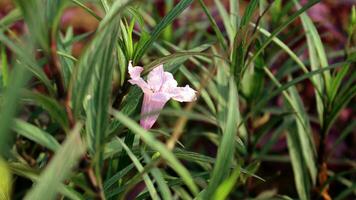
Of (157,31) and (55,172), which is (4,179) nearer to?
(55,172)

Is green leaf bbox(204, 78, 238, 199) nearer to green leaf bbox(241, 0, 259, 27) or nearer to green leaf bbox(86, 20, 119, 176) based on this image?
green leaf bbox(86, 20, 119, 176)

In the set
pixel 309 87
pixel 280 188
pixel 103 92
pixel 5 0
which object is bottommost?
pixel 280 188

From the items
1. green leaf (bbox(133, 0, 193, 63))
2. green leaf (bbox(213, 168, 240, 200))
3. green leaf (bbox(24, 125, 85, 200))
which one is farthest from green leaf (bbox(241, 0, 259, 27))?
green leaf (bbox(24, 125, 85, 200))

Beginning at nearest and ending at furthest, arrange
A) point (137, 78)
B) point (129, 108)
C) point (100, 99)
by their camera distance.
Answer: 1. point (100, 99)
2. point (137, 78)
3. point (129, 108)

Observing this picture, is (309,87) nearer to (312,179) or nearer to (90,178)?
(312,179)

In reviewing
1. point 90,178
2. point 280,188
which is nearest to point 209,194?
point 90,178

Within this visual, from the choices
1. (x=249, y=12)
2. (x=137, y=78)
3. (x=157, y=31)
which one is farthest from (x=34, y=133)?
(x=249, y=12)

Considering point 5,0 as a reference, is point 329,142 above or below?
below
